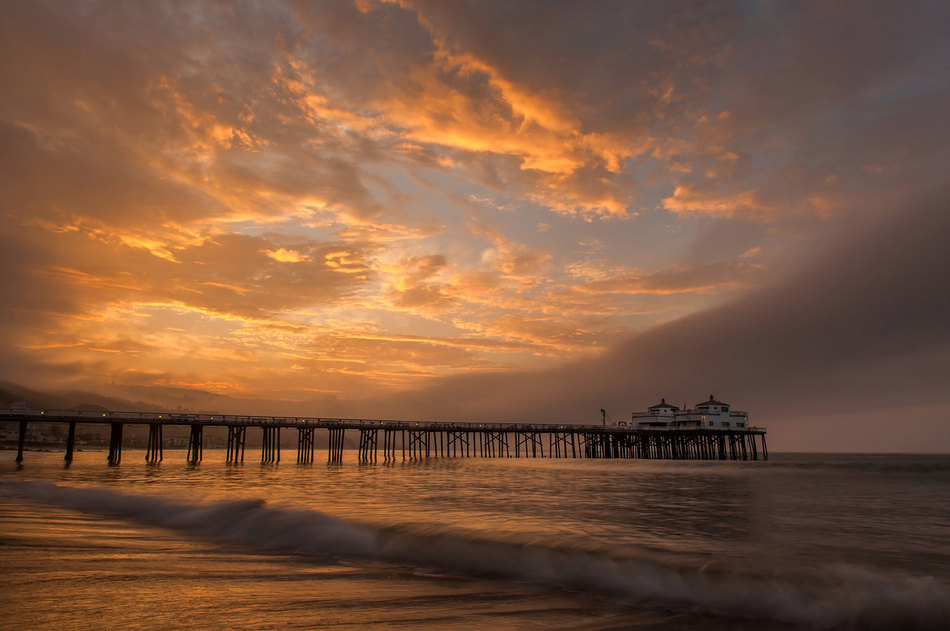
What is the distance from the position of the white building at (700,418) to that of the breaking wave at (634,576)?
79.2m

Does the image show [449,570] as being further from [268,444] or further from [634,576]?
[268,444]

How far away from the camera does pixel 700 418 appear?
A: 81312mm

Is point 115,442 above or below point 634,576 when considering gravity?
below

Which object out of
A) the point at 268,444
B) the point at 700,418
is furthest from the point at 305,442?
the point at 700,418

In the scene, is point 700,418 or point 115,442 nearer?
point 115,442

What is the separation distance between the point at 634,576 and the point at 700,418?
8116 cm

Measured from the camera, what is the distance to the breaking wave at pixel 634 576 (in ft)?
22.8

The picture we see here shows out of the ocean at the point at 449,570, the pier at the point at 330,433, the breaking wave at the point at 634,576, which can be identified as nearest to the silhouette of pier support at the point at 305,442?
the pier at the point at 330,433

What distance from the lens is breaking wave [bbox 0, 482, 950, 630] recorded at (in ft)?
22.8

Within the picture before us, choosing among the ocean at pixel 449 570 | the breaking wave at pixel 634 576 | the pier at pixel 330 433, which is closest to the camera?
the ocean at pixel 449 570

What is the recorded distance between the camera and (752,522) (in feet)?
51.3

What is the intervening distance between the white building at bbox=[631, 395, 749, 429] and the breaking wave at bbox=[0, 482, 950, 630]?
79.2 metres

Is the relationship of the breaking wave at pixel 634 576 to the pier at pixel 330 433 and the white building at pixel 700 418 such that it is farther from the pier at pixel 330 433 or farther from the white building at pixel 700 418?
the white building at pixel 700 418

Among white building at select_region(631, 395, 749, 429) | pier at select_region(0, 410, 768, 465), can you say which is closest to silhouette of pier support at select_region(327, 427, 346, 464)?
pier at select_region(0, 410, 768, 465)
